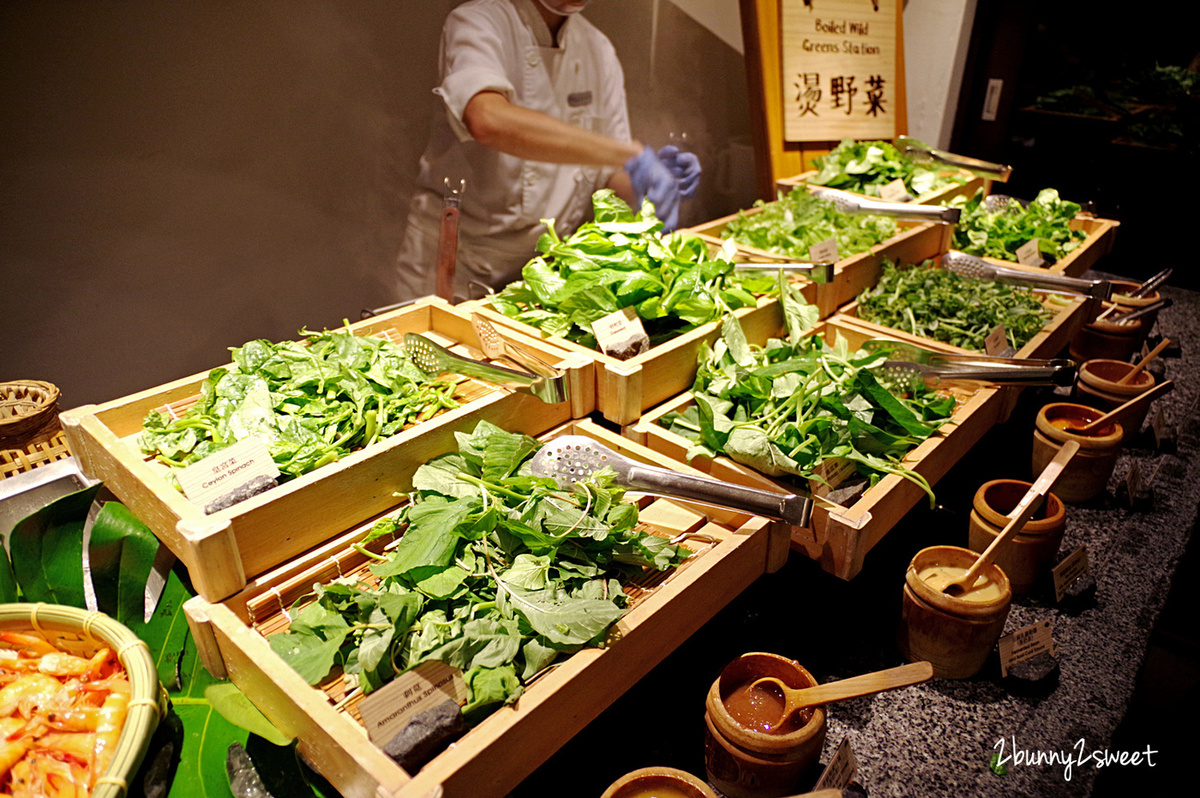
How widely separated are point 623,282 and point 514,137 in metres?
0.76

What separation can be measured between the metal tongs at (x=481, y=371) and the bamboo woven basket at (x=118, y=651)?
32.9 inches

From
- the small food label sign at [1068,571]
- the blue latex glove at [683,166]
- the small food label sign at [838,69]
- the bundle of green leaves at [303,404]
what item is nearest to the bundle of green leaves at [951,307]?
the small food label sign at [1068,571]

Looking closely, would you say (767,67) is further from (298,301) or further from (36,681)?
(36,681)

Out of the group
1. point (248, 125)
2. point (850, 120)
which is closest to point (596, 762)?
point (248, 125)

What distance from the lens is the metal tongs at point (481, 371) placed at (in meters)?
1.63

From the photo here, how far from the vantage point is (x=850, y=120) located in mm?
3600

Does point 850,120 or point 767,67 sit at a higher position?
point 767,67

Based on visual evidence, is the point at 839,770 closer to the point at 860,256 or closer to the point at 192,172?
the point at 860,256

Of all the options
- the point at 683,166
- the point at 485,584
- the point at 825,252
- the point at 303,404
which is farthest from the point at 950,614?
the point at 683,166

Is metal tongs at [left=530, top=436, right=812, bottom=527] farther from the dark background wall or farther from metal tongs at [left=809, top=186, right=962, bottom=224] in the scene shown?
metal tongs at [left=809, top=186, right=962, bottom=224]

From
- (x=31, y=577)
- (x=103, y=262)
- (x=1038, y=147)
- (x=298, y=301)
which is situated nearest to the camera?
(x=31, y=577)

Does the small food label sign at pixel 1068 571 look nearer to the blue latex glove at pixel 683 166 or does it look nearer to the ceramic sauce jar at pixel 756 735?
the ceramic sauce jar at pixel 756 735

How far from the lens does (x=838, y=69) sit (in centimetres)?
347

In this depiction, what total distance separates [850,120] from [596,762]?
10.8 ft
